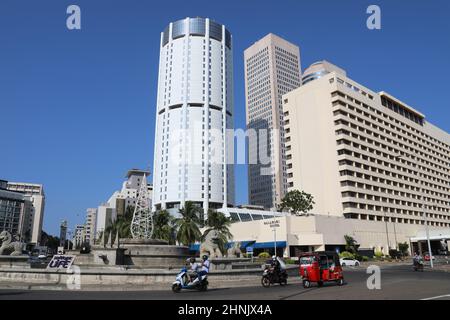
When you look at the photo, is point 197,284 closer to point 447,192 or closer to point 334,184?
point 334,184

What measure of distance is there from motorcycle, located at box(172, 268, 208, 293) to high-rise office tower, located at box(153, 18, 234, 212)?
111 m

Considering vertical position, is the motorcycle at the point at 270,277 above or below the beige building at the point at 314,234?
below

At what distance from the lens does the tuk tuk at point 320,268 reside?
19750 millimetres

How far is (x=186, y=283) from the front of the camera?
674 inches

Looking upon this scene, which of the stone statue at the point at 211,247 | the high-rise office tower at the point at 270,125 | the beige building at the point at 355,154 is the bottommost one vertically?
the stone statue at the point at 211,247

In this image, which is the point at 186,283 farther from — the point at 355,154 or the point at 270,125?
the point at 270,125

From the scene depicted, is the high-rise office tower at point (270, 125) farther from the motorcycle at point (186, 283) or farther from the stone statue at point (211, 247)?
the motorcycle at point (186, 283)

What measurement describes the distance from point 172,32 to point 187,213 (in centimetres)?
10337

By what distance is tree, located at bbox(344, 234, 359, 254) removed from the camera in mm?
71938

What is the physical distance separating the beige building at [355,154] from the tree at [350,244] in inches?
356

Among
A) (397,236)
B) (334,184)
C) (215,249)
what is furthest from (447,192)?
(215,249)

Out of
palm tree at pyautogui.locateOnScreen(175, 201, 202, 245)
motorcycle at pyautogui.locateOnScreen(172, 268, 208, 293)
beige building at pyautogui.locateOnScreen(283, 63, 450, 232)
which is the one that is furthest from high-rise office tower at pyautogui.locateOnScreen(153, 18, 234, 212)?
motorcycle at pyautogui.locateOnScreen(172, 268, 208, 293)

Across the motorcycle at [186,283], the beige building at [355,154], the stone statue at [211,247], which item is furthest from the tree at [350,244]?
the motorcycle at [186,283]

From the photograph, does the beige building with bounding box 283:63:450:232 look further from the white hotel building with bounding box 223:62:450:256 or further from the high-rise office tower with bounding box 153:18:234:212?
the high-rise office tower with bounding box 153:18:234:212
